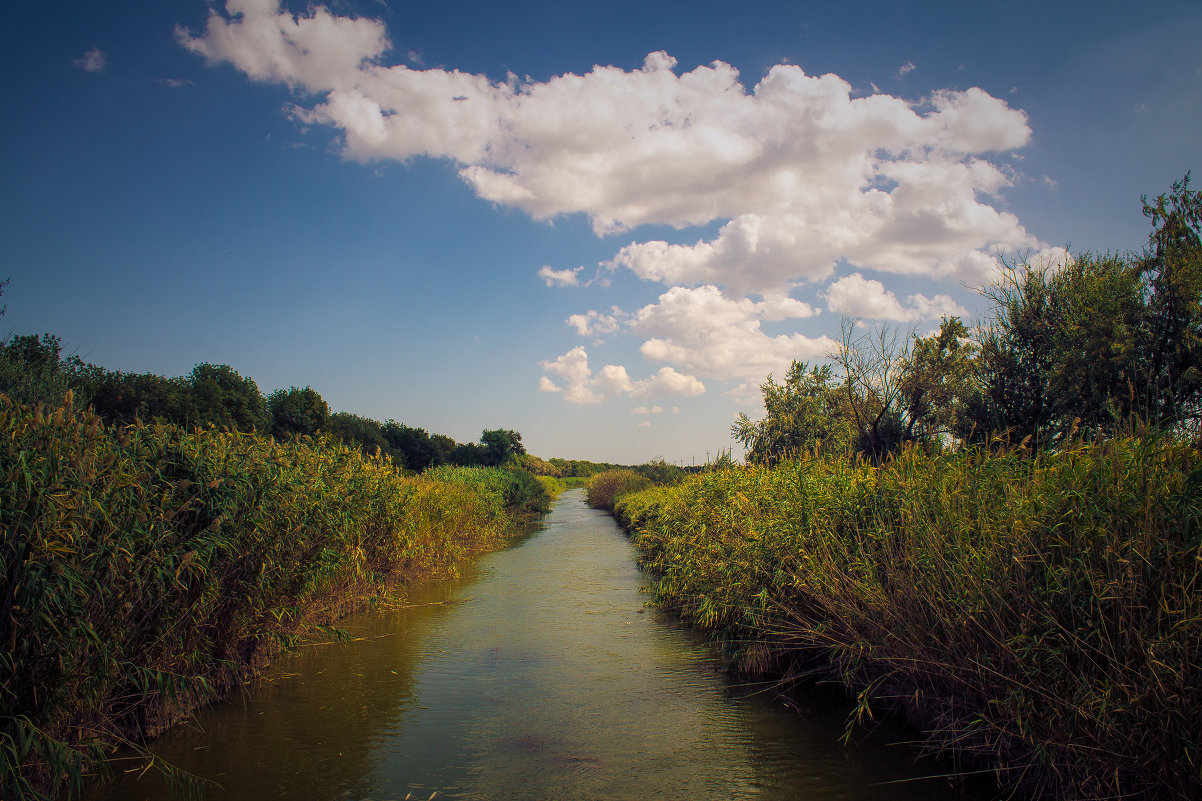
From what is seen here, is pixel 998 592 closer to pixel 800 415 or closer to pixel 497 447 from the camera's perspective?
pixel 800 415

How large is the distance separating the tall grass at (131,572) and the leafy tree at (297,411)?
128 feet

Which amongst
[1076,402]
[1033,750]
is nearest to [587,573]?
[1033,750]

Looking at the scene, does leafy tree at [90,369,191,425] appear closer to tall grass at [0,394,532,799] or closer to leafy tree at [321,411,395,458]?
leafy tree at [321,411,395,458]

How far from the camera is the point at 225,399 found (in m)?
36.8

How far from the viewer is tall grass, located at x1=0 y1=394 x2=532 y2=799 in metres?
3.96

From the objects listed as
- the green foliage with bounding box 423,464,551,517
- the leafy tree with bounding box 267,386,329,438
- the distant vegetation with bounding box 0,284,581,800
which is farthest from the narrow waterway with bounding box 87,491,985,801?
the leafy tree with bounding box 267,386,329,438

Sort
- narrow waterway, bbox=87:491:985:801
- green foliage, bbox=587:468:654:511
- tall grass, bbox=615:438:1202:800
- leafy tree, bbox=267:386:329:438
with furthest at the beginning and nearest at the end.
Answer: leafy tree, bbox=267:386:329:438
green foliage, bbox=587:468:654:511
narrow waterway, bbox=87:491:985:801
tall grass, bbox=615:438:1202:800

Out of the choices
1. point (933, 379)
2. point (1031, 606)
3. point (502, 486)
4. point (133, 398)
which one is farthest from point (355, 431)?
point (1031, 606)

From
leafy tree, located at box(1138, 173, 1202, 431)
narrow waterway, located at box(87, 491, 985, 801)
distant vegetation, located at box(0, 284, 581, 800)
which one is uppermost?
leafy tree, located at box(1138, 173, 1202, 431)

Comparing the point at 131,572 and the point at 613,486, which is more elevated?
the point at 131,572

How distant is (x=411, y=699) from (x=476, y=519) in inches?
482

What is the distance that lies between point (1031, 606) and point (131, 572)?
21.7ft

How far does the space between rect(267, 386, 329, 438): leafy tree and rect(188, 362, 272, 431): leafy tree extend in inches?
79.0

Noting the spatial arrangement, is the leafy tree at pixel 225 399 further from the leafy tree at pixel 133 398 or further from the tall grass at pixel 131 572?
the tall grass at pixel 131 572
